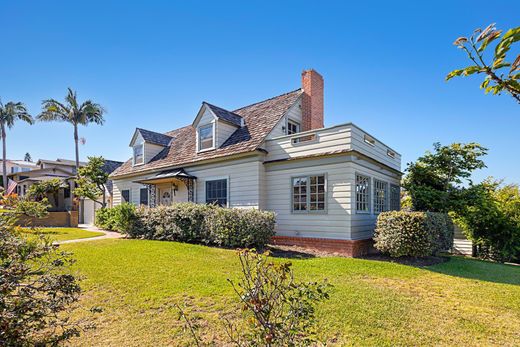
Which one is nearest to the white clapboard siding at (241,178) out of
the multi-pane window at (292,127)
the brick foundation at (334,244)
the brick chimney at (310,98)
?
the brick foundation at (334,244)

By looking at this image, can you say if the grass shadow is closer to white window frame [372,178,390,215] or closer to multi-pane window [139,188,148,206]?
white window frame [372,178,390,215]

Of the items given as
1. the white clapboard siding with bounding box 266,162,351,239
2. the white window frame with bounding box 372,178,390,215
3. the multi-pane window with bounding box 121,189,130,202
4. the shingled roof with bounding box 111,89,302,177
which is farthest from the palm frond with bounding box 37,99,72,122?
the white window frame with bounding box 372,178,390,215

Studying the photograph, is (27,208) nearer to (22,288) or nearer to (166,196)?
(22,288)

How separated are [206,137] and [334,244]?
357 inches

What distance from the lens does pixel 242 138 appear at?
581 inches

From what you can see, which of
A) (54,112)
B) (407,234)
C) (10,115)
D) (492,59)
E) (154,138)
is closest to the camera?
(492,59)

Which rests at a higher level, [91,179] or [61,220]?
[91,179]

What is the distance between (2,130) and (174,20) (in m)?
45.0

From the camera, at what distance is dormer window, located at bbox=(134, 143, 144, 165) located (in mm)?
20478

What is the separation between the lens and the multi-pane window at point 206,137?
624 inches

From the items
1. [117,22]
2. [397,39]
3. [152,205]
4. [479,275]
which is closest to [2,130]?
[152,205]

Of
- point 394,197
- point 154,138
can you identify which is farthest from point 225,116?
point 394,197

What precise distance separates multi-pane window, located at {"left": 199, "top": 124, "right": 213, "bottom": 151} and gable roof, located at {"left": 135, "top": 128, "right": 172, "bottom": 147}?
5.48 meters

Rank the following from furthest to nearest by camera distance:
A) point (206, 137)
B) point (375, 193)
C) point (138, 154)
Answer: point (138, 154), point (206, 137), point (375, 193)
